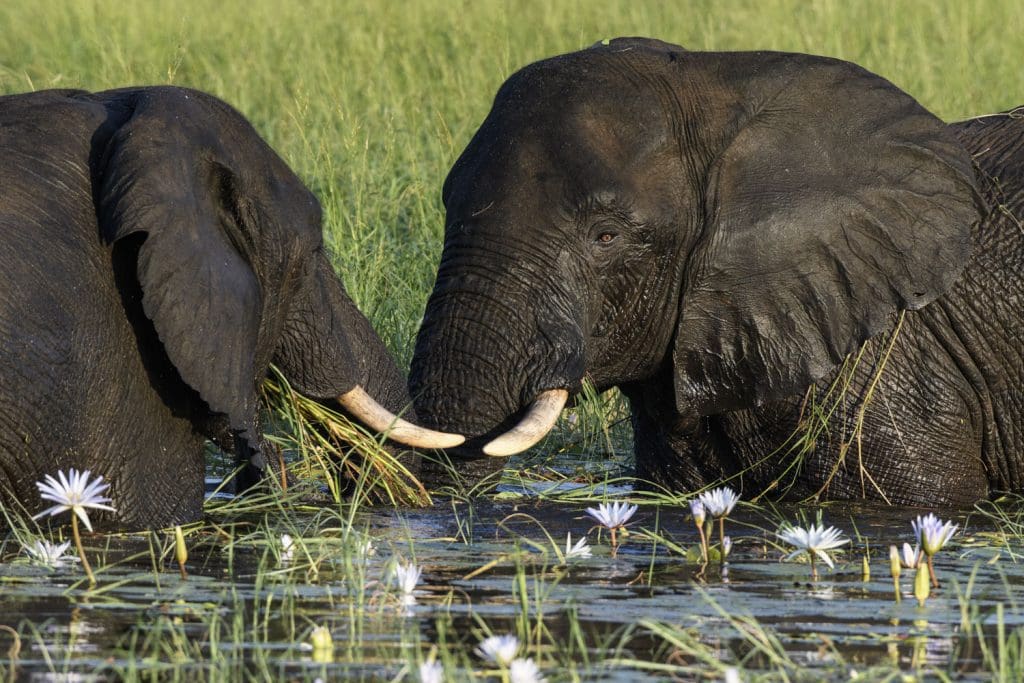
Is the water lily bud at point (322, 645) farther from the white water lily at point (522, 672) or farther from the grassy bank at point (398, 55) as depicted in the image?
the grassy bank at point (398, 55)

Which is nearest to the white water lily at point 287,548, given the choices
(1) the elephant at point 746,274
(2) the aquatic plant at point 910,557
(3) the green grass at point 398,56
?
(1) the elephant at point 746,274

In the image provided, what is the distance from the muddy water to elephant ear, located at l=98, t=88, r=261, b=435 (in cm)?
50

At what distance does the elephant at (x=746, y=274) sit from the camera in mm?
6469

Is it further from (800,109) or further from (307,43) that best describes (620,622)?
(307,43)

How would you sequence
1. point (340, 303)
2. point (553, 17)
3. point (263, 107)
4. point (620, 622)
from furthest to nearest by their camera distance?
point (553, 17) → point (263, 107) → point (340, 303) → point (620, 622)

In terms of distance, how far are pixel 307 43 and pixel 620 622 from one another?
10087 mm

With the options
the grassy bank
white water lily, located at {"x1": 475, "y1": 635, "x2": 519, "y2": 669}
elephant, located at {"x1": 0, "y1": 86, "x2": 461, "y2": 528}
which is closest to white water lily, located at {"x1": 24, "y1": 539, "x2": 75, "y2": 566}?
elephant, located at {"x1": 0, "y1": 86, "x2": 461, "y2": 528}

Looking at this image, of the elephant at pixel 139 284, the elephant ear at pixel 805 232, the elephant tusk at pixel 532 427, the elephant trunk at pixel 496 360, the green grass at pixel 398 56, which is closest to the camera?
the elephant at pixel 139 284

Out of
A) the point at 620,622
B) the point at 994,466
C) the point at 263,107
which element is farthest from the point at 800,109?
the point at 263,107

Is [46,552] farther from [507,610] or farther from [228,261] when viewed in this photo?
[507,610]

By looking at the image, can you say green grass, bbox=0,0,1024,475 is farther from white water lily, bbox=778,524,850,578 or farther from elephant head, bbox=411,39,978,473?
white water lily, bbox=778,524,850,578

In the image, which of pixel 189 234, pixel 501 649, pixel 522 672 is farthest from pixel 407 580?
pixel 189 234

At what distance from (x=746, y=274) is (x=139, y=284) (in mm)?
2105

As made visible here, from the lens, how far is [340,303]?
6.43 meters
